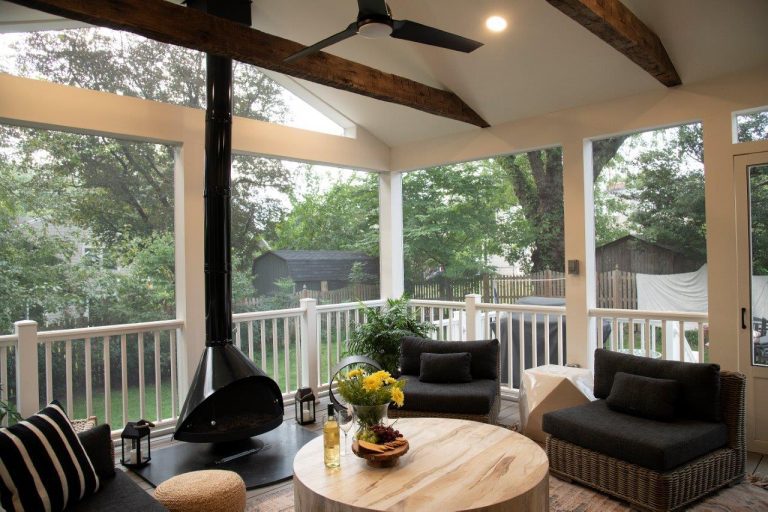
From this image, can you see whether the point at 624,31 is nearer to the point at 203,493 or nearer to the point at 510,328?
the point at 510,328

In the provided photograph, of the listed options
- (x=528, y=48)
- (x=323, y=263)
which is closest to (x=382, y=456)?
(x=528, y=48)

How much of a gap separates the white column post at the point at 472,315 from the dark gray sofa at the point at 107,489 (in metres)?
3.54

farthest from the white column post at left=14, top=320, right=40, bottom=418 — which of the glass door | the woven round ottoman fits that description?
the glass door

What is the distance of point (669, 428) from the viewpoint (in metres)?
2.94

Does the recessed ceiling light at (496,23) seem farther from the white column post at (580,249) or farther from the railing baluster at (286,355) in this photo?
the railing baluster at (286,355)

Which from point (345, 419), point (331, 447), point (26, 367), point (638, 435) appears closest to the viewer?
point (331, 447)

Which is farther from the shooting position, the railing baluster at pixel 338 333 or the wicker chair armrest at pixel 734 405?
the railing baluster at pixel 338 333

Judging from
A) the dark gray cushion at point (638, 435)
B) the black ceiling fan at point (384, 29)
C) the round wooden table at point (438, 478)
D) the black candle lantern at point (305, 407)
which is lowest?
the black candle lantern at point (305, 407)

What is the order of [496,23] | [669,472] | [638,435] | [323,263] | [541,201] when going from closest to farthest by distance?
1. [669,472]
2. [638,435]
3. [496,23]
4. [323,263]
5. [541,201]

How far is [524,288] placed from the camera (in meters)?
6.02

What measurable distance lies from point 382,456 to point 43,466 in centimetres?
140

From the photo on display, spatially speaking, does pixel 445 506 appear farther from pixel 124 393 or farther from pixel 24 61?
pixel 24 61

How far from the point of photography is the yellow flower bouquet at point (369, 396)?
2.44 metres

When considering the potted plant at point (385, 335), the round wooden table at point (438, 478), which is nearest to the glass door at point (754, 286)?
the round wooden table at point (438, 478)
